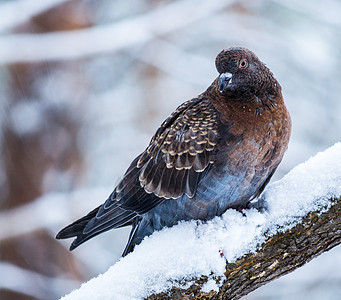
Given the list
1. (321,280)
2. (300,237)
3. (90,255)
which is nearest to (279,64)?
(321,280)

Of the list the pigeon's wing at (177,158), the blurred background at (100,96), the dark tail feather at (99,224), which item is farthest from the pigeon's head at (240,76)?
the blurred background at (100,96)

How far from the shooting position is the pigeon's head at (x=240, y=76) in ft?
12.2

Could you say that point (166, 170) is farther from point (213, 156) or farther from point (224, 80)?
point (224, 80)

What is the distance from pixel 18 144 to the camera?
7.77 m

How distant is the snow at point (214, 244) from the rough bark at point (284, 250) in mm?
46

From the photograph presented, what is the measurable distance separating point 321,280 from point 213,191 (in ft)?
20.6

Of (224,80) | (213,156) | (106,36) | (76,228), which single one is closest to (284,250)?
(213,156)

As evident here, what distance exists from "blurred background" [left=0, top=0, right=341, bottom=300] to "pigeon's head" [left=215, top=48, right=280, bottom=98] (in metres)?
4.64

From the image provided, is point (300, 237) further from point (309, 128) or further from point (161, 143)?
point (309, 128)

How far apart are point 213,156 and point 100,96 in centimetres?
597

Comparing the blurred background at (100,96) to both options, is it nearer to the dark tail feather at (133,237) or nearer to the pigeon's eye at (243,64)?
the dark tail feather at (133,237)

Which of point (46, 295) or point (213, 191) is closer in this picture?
point (213, 191)

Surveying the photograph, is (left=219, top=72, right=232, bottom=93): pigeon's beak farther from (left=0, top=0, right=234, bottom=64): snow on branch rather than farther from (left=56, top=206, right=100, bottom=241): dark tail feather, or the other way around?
(left=0, top=0, right=234, bottom=64): snow on branch

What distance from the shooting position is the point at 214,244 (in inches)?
131
